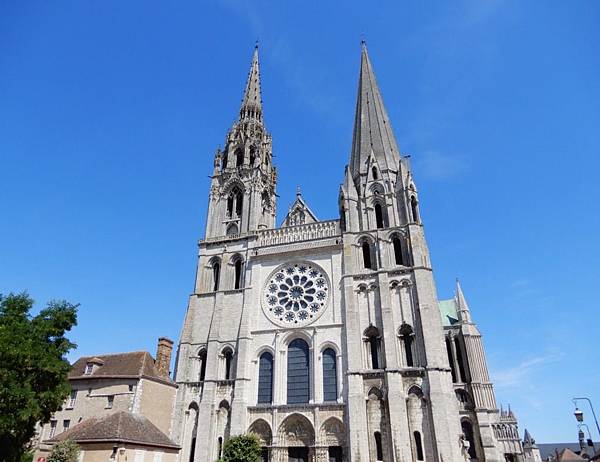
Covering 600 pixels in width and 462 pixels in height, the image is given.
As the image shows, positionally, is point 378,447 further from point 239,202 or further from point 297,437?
point 239,202

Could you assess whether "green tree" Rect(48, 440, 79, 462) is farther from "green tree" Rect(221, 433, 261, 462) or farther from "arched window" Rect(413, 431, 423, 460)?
"arched window" Rect(413, 431, 423, 460)

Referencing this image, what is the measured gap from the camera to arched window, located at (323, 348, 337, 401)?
1118 inches

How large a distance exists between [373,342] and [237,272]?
1248 centimetres

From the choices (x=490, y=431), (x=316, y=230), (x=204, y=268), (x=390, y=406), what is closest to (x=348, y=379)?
(x=390, y=406)

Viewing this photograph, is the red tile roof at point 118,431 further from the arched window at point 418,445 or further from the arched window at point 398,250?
the arched window at point 398,250

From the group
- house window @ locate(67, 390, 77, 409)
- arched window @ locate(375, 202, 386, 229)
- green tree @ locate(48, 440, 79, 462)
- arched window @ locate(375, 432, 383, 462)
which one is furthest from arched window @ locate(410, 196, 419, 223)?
house window @ locate(67, 390, 77, 409)

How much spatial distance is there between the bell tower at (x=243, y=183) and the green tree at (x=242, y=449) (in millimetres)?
16328

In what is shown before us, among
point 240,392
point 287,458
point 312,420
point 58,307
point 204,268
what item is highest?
point 204,268

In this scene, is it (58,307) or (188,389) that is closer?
(58,307)

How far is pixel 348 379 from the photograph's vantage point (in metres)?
27.5

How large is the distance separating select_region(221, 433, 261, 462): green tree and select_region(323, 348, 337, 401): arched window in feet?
18.3

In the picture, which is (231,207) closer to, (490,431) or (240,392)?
(240,392)

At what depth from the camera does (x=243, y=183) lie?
127ft

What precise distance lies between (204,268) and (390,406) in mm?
18082
